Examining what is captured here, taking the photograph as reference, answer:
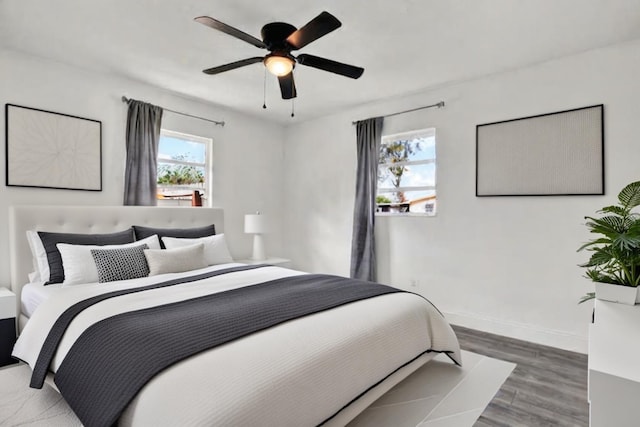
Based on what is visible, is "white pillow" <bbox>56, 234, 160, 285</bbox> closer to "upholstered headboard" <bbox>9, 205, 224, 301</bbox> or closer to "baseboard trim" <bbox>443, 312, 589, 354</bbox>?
"upholstered headboard" <bbox>9, 205, 224, 301</bbox>

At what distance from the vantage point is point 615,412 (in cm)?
78

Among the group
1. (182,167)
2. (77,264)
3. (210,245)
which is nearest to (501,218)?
(210,245)

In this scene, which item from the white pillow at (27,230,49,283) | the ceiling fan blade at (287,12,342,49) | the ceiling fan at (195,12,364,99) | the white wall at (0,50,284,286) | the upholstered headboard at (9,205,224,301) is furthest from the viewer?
the white wall at (0,50,284,286)

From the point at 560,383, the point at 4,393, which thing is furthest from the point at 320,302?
the point at 4,393

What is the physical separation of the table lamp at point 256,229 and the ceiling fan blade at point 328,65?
252cm

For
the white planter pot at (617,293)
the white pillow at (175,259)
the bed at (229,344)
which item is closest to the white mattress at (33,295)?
the bed at (229,344)

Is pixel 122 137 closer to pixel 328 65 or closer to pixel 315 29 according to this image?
pixel 328 65

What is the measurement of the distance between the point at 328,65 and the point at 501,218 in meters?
2.33

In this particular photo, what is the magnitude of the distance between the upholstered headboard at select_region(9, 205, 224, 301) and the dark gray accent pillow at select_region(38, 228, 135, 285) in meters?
0.23

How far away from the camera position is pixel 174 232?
3.54m

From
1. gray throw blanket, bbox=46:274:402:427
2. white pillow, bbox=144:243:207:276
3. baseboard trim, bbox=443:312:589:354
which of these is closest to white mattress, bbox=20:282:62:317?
white pillow, bbox=144:243:207:276

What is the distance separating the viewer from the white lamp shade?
15.0 feet

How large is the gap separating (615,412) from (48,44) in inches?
161

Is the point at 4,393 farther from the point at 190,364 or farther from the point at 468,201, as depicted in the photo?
the point at 468,201
